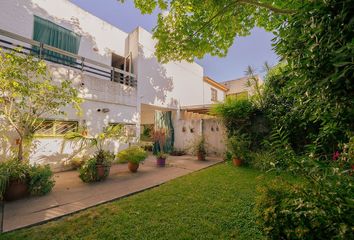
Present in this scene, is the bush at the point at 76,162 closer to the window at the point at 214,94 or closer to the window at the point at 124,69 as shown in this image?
the window at the point at 124,69

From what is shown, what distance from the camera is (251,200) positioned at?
341cm

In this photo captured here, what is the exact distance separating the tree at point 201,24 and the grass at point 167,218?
4540mm

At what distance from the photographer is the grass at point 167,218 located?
2.42 metres

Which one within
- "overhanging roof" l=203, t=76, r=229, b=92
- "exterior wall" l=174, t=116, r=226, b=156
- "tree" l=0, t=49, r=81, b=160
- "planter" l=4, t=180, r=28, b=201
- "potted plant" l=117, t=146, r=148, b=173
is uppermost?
"overhanging roof" l=203, t=76, r=229, b=92

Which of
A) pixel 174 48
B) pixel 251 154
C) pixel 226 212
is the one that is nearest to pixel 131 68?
pixel 174 48

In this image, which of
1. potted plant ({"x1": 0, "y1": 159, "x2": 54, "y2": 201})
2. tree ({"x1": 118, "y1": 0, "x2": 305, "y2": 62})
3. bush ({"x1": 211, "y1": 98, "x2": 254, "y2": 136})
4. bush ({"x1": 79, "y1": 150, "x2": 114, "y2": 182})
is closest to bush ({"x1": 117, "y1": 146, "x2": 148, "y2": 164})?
bush ({"x1": 79, "y1": 150, "x2": 114, "y2": 182})

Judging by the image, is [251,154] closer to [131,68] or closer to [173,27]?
[173,27]

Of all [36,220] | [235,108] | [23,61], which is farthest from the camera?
[235,108]

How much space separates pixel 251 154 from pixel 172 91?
6889 mm

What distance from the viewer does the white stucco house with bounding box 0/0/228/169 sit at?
598cm

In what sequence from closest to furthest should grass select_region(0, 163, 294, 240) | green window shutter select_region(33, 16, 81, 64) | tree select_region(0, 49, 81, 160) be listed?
grass select_region(0, 163, 294, 240) → tree select_region(0, 49, 81, 160) → green window shutter select_region(33, 16, 81, 64)

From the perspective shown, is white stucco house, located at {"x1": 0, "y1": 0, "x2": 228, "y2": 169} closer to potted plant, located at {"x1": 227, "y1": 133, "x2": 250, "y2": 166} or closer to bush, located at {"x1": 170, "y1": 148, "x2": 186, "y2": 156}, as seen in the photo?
bush, located at {"x1": 170, "y1": 148, "x2": 186, "y2": 156}

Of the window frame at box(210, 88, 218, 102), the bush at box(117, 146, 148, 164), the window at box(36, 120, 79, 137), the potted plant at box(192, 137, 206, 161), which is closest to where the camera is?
the window at box(36, 120, 79, 137)

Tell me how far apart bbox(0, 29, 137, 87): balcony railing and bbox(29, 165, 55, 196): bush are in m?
3.04
